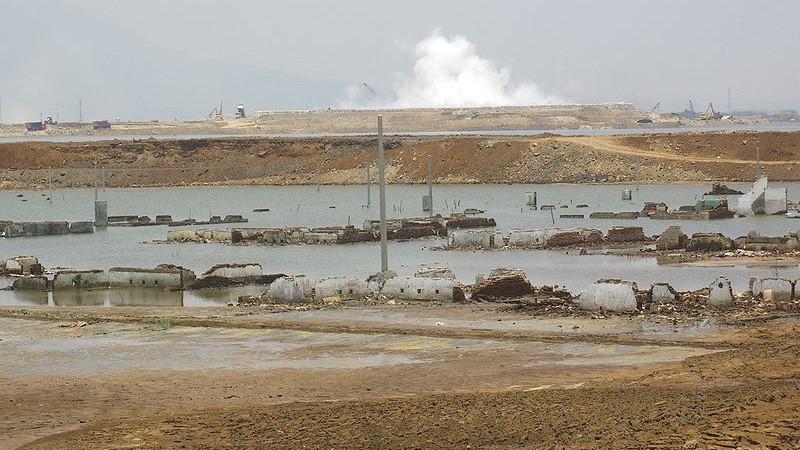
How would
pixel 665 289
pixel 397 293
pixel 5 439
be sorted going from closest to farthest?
pixel 5 439, pixel 665 289, pixel 397 293

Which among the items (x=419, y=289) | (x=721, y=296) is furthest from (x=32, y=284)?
(x=721, y=296)

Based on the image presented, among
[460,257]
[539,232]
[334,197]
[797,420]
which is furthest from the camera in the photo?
[334,197]

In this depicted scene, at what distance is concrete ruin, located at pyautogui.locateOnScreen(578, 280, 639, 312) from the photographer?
22156 millimetres

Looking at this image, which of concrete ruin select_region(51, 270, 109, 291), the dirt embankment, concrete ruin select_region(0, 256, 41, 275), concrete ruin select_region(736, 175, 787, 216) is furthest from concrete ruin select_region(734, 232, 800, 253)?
the dirt embankment

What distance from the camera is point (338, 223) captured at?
62531mm

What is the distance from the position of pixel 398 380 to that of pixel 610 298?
728 centimetres

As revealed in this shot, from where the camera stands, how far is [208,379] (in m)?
16.7

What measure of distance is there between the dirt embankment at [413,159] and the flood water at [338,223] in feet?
10.7

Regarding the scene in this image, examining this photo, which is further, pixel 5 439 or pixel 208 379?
pixel 208 379

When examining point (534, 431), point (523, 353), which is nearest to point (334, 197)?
point (523, 353)

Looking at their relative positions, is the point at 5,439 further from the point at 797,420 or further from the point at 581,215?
the point at 581,215

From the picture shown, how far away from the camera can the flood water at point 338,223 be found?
31906 millimetres

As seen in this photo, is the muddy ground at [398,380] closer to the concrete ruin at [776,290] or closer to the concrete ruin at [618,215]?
the concrete ruin at [776,290]

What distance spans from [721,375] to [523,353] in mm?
4113
